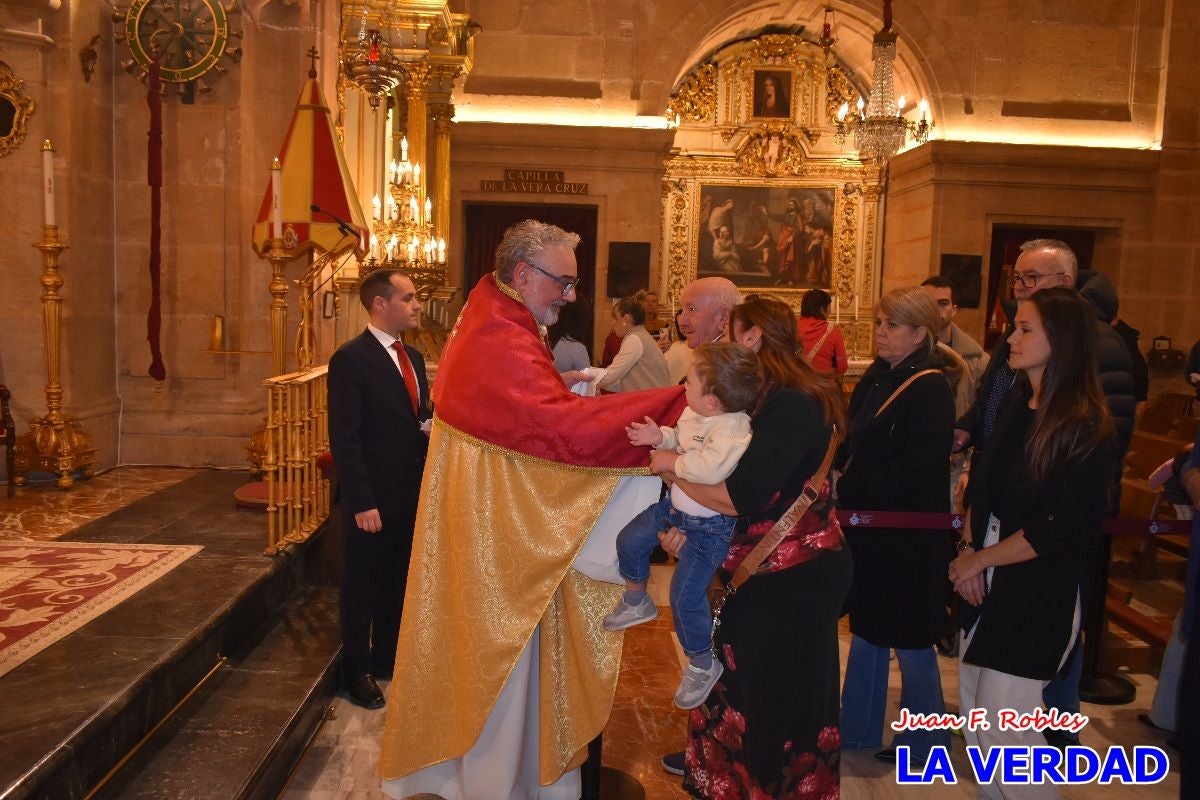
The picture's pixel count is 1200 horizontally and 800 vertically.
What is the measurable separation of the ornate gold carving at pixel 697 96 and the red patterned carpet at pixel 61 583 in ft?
35.7

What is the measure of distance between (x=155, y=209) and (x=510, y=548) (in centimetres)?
474

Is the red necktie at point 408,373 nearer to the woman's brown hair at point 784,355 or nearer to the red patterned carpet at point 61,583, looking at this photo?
the red patterned carpet at point 61,583

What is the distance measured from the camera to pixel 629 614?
112 inches

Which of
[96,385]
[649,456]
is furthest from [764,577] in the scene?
[96,385]

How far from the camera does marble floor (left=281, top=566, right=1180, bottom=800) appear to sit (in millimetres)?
3451

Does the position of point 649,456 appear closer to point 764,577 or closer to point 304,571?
point 764,577

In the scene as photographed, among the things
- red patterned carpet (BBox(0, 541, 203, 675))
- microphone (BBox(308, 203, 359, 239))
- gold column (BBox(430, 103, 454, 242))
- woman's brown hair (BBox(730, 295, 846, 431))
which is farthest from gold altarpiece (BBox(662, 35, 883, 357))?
woman's brown hair (BBox(730, 295, 846, 431))

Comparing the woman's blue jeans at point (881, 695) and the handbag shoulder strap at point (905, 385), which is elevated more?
the handbag shoulder strap at point (905, 385)

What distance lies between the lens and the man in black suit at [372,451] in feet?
12.3

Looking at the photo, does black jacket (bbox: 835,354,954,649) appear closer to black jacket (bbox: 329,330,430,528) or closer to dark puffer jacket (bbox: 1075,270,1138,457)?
dark puffer jacket (bbox: 1075,270,1138,457)

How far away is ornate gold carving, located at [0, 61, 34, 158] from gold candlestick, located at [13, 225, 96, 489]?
784mm

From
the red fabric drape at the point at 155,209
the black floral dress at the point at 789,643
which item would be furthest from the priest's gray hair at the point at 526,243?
the red fabric drape at the point at 155,209

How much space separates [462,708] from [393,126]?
Answer: 6.56 metres

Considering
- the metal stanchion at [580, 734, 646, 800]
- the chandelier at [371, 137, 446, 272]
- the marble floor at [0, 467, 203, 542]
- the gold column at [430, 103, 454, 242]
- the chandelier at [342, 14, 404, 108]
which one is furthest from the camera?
the gold column at [430, 103, 454, 242]
